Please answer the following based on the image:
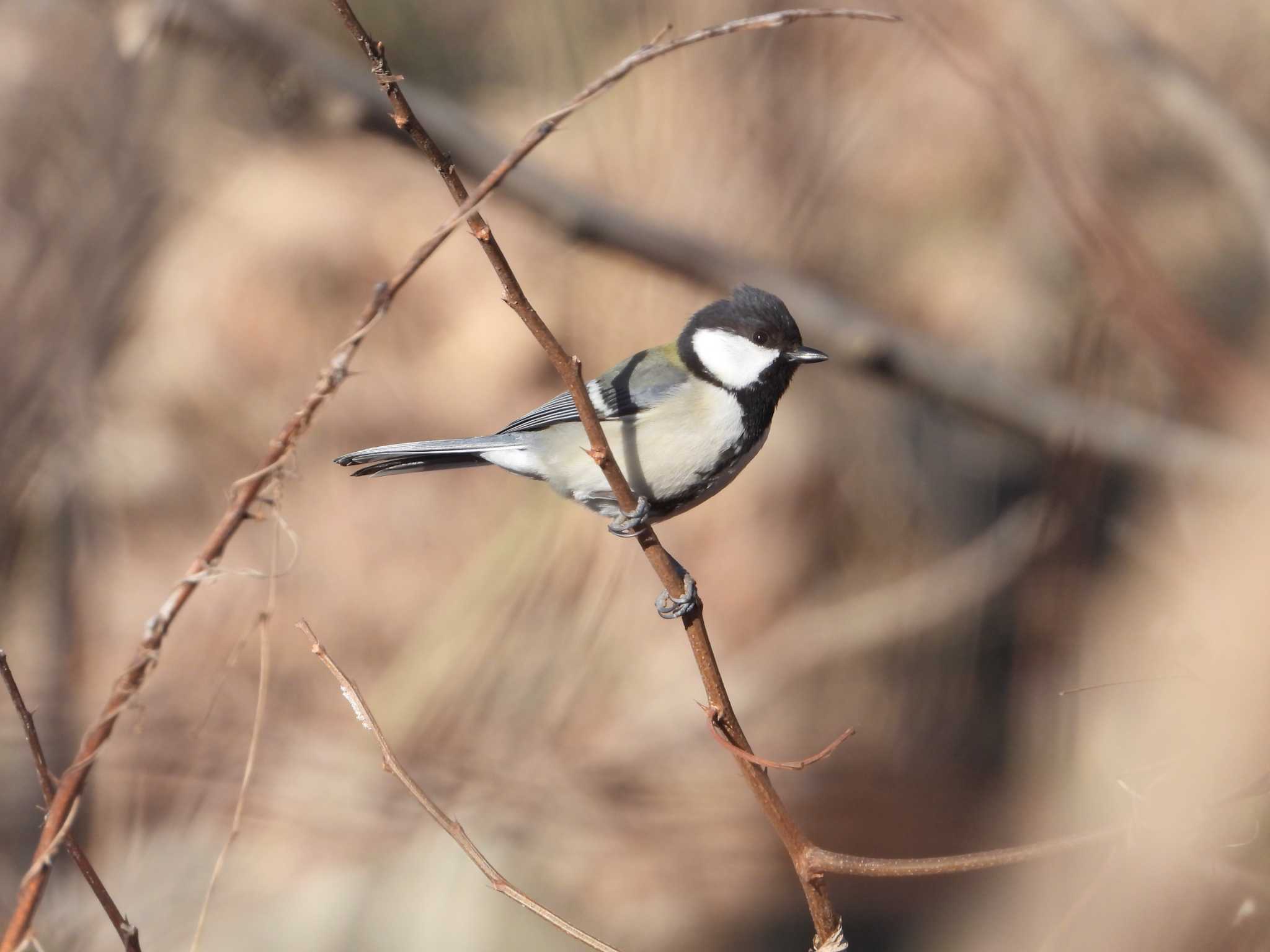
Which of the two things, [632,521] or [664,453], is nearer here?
[632,521]

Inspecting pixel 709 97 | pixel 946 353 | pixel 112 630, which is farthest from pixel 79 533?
pixel 946 353

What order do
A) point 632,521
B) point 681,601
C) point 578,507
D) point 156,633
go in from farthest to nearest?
1. point 578,507
2. point 632,521
3. point 681,601
4. point 156,633

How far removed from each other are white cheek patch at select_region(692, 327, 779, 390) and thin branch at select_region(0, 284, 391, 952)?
1641 mm

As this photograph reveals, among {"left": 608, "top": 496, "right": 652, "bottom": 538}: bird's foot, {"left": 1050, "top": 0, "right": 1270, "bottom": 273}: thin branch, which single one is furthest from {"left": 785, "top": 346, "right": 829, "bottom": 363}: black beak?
{"left": 1050, "top": 0, "right": 1270, "bottom": 273}: thin branch

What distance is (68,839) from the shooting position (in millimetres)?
1153

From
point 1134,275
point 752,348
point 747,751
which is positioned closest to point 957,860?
point 747,751

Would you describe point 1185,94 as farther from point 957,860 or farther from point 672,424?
point 957,860

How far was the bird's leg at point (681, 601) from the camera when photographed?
1.76 metres

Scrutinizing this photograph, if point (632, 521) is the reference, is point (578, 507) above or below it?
above

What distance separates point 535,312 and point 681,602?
57cm

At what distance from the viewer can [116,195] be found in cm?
353

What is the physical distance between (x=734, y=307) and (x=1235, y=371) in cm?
131

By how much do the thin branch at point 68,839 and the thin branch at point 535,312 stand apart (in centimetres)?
63

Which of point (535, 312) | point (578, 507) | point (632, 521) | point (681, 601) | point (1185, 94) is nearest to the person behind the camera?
point (535, 312)
